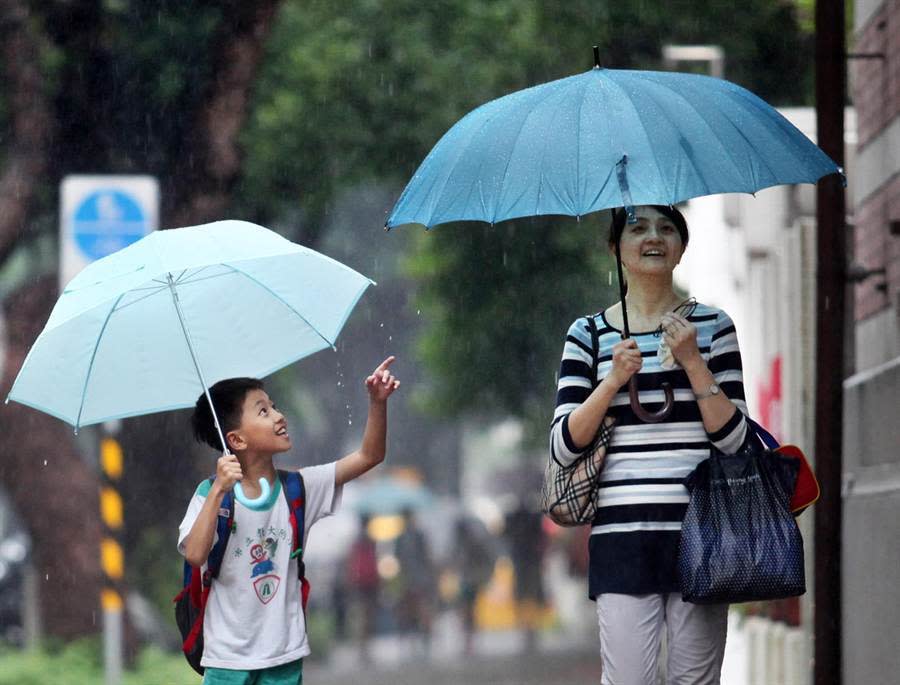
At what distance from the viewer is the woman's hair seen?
5.13 metres

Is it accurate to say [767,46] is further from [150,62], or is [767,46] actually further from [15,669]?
[15,669]

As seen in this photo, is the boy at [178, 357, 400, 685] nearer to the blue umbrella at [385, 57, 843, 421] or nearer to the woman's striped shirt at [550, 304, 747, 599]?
the blue umbrella at [385, 57, 843, 421]

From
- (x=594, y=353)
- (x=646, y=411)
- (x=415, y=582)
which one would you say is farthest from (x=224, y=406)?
(x=415, y=582)

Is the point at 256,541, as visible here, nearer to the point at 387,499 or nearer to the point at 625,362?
the point at 625,362

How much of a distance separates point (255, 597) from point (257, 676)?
0.72 ft

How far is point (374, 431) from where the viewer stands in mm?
5480

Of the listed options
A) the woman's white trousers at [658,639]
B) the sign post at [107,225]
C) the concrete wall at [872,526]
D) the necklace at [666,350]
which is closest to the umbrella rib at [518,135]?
the necklace at [666,350]

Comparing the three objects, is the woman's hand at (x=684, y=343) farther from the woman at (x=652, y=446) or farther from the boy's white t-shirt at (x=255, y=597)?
the boy's white t-shirt at (x=255, y=597)

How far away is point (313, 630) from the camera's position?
25875 millimetres

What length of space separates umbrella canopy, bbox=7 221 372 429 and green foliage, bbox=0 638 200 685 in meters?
8.49

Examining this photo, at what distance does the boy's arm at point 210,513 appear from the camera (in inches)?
203

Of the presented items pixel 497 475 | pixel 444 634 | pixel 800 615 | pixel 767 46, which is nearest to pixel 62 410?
pixel 800 615

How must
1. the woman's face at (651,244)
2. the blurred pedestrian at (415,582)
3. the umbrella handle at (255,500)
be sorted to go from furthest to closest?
the blurred pedestrian at (415,582), the umbrella handle at (255,500), the woman's face at (651,244)

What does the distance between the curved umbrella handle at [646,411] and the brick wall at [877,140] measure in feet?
11.5
